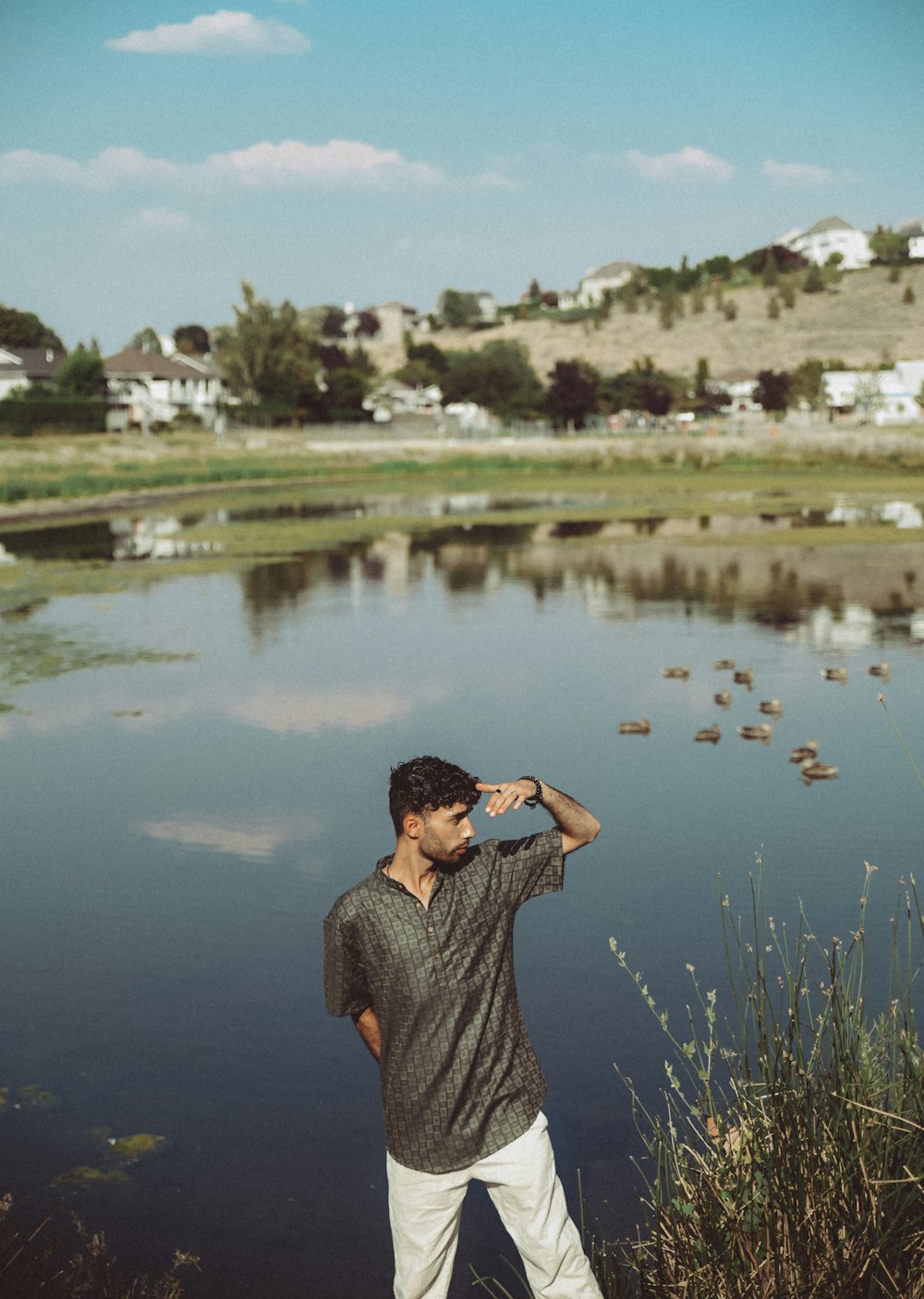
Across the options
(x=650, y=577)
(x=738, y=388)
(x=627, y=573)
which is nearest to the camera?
(x=650, y=577)

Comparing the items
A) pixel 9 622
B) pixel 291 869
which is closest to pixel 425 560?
pixel 9 622

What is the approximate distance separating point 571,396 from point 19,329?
4636 centimetres

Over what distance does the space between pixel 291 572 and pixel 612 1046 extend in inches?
1007

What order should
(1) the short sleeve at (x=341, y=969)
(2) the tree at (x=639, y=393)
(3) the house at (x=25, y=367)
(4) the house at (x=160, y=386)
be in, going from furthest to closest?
(2) the tree at (x=639, y=393) < (4) the house at (x=160, y=386) < (3) the house at (x=25, y=367) < (1) the short sleeve at (x=341, y=969)

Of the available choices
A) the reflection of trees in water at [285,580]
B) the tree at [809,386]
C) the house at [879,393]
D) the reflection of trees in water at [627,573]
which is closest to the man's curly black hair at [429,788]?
the reflection of trees in water at [627,573]

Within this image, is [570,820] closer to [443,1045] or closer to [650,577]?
[443,1045]

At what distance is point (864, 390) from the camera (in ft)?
409

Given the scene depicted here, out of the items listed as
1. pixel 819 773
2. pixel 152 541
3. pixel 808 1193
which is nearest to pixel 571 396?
pixel 152 541

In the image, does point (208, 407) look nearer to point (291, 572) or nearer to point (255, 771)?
point (291, 572)

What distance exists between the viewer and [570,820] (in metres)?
4.84

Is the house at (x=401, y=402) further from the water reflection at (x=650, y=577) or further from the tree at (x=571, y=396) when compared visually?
the water reflection at (x=650, y=577)

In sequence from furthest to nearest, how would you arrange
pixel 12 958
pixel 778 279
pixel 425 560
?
pixel 778 279
pixel 425 560
pixel 12 958

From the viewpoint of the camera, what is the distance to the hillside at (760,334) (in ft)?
551

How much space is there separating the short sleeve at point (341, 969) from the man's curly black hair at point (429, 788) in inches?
14.5
